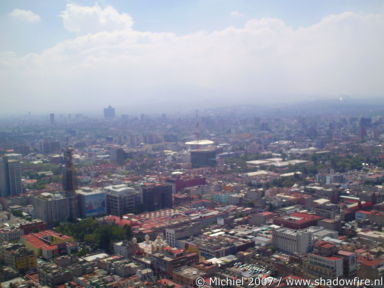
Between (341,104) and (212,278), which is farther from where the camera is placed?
(341,104)

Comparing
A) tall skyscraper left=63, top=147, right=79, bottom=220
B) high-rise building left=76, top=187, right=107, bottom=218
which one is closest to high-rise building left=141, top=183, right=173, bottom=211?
high-rise building left=76, top=187, right=107, bottom=218

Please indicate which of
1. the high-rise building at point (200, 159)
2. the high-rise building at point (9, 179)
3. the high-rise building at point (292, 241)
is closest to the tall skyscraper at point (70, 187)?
the high-rise building at point (9, 179)

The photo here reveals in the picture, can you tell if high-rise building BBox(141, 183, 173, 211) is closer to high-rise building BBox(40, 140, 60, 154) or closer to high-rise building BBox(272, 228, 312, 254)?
high-rise building BBox(272, 228, 312, 254)

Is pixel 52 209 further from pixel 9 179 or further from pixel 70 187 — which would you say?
pixel 9 179

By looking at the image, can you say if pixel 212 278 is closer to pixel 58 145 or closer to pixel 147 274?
pixel 147 274

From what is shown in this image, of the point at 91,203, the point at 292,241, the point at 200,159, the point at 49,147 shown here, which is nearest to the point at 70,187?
the point at 91,203

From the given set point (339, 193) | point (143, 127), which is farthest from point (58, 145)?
point (339, 193)

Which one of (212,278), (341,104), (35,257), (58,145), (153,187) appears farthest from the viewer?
(341,104)
